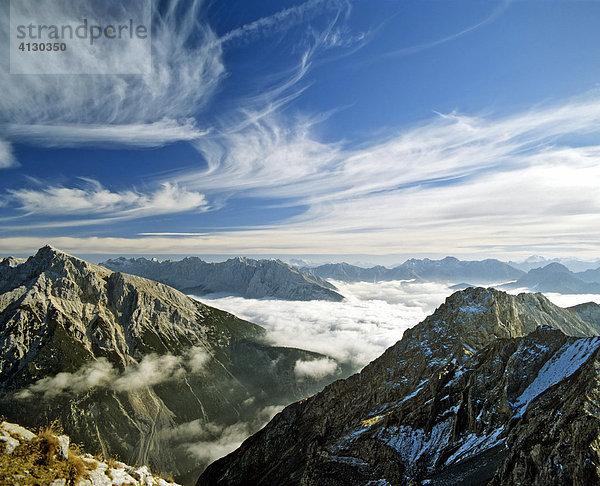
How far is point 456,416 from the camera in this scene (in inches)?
2130

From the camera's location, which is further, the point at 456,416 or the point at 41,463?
the point at 456,416

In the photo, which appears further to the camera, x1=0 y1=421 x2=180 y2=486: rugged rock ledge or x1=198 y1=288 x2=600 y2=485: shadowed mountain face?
x1=198 y1=288 x2=600 y2=485: shadowed mountain face

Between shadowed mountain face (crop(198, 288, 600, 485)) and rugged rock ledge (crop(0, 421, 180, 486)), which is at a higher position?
rugged rock ledge (crop(0, 421, 180, 486))

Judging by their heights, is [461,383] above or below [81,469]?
below

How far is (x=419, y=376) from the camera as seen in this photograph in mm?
74500

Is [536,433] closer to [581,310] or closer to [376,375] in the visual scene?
[376,375]

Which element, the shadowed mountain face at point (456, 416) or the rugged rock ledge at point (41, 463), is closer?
the rugged rock ledge at point (41, 463)

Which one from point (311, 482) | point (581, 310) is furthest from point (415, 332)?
point (581, 310)

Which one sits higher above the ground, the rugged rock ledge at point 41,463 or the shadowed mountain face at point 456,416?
the rugged rock ledge at point 41,463

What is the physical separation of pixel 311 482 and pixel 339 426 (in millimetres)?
22369

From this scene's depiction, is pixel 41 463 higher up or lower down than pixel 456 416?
higher up

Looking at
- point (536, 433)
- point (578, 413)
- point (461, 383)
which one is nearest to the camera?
point (578, 413)

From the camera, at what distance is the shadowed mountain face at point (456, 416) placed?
34.1 metres

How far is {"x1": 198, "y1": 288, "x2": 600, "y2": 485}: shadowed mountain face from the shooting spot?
34062 millimetres
